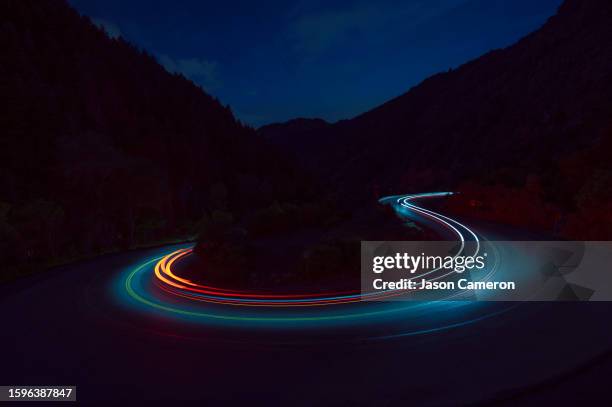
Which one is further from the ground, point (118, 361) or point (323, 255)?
point (323, 255)

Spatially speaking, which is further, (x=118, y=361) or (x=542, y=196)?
(x=542, y=196)

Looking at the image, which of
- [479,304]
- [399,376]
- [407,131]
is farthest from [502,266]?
[407,131]

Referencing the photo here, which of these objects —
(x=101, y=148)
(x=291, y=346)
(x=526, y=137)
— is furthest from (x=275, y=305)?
(x=526, y=137)

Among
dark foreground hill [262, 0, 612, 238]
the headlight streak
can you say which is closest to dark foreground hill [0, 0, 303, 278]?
the headlight streak

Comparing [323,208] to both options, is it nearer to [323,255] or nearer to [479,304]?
[323,255]

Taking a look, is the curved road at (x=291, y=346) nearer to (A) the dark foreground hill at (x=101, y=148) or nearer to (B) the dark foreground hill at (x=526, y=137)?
(A) the dark foreground hill at (x=101, y=148)

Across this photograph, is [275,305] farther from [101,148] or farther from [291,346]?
[101,148]

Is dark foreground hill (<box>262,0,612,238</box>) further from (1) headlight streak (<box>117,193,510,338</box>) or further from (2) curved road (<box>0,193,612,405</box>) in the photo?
(1) headlight streak (<box>117,193,510,338</box>)

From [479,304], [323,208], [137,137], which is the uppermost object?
[137,137]
